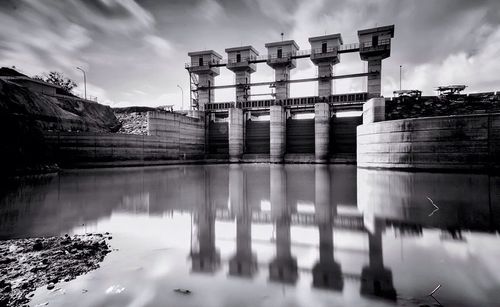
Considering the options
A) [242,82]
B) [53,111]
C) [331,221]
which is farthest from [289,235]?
[242,82]

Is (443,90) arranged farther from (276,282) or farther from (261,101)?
(276,282)

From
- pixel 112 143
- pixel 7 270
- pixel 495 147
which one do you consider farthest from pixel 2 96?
pixel 495 147

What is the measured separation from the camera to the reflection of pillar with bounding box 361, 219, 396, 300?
8.97 ft

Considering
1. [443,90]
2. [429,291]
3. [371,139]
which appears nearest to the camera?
[429,291]

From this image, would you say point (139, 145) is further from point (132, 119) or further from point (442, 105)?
point (442, 105)

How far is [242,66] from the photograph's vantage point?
34.3m

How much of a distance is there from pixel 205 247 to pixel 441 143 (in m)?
16.5

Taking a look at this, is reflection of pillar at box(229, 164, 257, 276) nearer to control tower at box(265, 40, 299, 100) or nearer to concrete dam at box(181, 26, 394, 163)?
concrete dam at box(181, 26, 394, 163)

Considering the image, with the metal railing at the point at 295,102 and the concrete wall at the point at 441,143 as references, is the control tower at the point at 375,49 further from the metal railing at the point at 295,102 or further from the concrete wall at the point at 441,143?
the concrete wall at the point at 441,143

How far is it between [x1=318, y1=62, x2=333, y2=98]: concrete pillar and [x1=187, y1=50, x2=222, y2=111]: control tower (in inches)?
525

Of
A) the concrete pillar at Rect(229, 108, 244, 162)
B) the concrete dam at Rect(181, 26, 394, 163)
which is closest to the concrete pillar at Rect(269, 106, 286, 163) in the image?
the concrete dam at Rect(181, 26, 394, 163)

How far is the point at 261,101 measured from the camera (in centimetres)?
3388

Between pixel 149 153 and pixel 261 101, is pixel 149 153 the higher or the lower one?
the lower one

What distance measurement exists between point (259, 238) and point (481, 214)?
16.1ft
